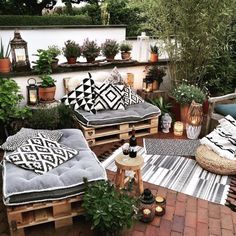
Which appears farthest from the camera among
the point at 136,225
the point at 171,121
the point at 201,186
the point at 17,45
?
the point at 171,121

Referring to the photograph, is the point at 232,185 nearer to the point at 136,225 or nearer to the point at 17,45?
the point at 136,225

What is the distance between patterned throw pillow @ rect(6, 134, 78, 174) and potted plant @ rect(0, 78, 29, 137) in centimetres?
Result: 83

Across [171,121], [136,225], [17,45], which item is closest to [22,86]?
[17,45]

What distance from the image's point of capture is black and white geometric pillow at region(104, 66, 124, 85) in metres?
4.31

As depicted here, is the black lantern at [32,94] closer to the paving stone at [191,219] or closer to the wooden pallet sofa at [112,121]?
the wooden pallet sofa at [112,121]

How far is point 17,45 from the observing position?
12.3 feet

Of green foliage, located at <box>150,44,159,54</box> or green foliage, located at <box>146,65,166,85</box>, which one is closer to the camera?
green foliage, located at <box>146,65,166,85</box>

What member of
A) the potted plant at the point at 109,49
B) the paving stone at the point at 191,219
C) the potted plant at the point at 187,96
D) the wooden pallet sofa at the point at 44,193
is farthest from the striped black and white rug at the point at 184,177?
the potted plant at the point at 109,49

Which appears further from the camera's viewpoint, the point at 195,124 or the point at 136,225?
the point at 195,124

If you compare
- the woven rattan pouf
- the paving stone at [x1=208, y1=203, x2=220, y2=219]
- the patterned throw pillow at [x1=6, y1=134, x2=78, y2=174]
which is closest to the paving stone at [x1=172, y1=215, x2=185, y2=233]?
the paving stone at [x1=208, y1=203, x2=220, y2=219]

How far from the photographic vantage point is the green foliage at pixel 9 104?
3396 millimetres

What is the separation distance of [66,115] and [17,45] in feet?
3.69

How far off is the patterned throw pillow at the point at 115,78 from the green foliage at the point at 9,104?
1364 millimetres

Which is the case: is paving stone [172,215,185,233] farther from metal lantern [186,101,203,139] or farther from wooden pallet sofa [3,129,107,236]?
metal lantern [186,101,203,139]
